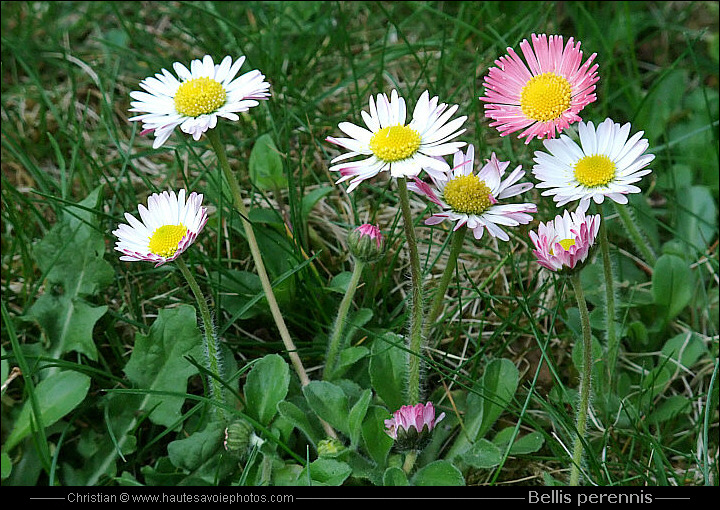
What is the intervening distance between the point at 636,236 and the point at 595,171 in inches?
31.4

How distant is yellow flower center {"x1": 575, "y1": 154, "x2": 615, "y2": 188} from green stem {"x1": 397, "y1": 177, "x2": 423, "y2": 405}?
0.44 metres

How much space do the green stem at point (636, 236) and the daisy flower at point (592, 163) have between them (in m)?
0.55

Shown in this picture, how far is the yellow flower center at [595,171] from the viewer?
1852mm

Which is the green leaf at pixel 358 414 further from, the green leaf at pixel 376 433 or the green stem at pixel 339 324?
the green stem at pixel 339 324

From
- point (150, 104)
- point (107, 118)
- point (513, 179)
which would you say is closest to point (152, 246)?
point (150, 104)

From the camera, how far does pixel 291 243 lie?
2.38 metres

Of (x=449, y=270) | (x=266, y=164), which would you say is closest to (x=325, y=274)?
(x=266, y=164)

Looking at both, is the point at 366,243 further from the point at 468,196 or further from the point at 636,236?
the point at 636,236

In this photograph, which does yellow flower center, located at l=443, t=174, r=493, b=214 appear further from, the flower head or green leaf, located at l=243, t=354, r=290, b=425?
green leaf, located at l=243, t=354, r=290, b=425

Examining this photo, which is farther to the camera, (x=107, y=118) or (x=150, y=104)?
(x=107, y=118)

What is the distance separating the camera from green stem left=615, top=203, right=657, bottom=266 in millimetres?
2453

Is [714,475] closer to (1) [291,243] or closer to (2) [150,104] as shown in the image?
(1) [291,243]

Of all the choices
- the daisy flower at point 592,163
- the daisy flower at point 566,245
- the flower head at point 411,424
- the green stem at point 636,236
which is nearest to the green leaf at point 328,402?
the flower head at point 411,424

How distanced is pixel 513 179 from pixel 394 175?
15.6 inches
